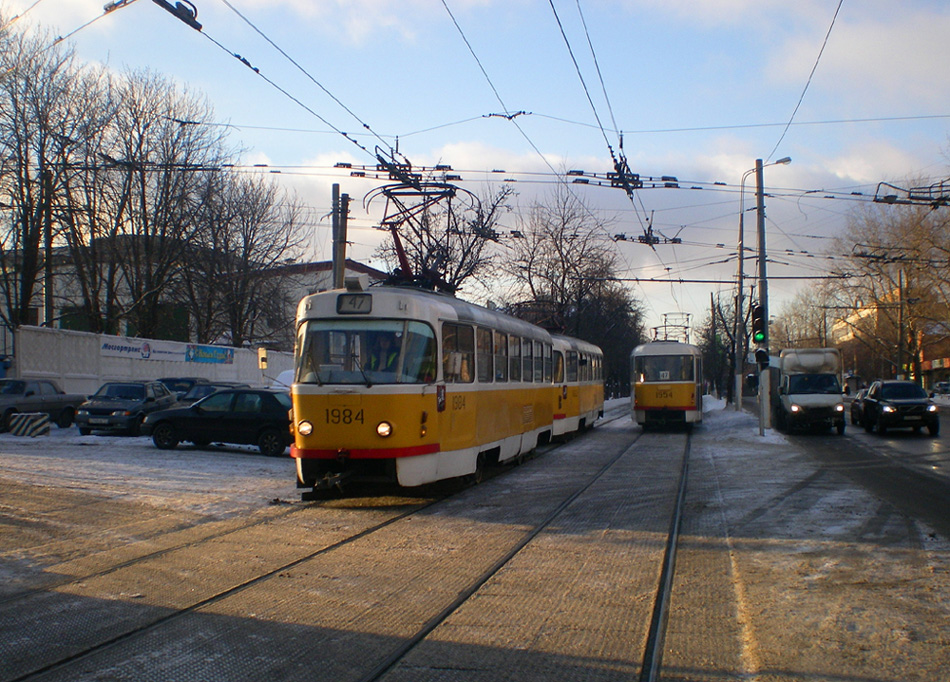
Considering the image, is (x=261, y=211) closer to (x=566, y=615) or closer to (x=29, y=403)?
(x=29, y=403)

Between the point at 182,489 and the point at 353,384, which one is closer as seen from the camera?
the point at 353,384

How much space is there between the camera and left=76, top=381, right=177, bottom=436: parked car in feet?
68.1

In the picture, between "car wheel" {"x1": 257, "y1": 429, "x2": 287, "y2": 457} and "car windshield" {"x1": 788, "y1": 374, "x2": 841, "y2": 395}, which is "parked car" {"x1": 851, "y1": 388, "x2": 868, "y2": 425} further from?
"car wheel" {"x1": 257, "y1": 429, "x2": 287, "y2": 457}

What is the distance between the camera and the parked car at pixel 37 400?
69.7 feet

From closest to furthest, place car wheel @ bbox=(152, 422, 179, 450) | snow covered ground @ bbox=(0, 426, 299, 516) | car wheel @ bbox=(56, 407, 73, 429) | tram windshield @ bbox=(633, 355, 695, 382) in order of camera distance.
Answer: snow covered ground @ bbox=(0, 426, 299, 516) → car wheel @ bbox=(152, 422, 179, 450) → car wheel @ bbox=(56, 407, 73, 429) → tram windshield @ bbox=(633, 355, 695, 382)

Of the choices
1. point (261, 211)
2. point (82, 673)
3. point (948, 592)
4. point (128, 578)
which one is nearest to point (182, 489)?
point (128, 578)

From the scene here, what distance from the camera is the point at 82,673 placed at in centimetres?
461

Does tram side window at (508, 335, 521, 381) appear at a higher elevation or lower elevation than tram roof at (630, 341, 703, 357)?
lower

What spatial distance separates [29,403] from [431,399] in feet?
52.3

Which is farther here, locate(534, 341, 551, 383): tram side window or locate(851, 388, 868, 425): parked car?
locate(851, 388, 868, 425): parked car

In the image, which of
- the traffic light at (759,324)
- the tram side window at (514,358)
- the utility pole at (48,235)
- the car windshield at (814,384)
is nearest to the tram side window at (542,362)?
the tram side window at (514,358)

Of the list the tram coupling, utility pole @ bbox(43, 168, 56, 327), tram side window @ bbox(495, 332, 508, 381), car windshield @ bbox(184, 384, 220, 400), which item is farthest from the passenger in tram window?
utility pole @ bbox(43, 168, 56, 327)

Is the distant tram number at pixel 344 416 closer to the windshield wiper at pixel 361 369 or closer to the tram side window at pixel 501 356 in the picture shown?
the windshield wiper at pixel 361 369

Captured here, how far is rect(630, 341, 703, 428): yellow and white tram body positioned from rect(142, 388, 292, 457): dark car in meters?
13.2
